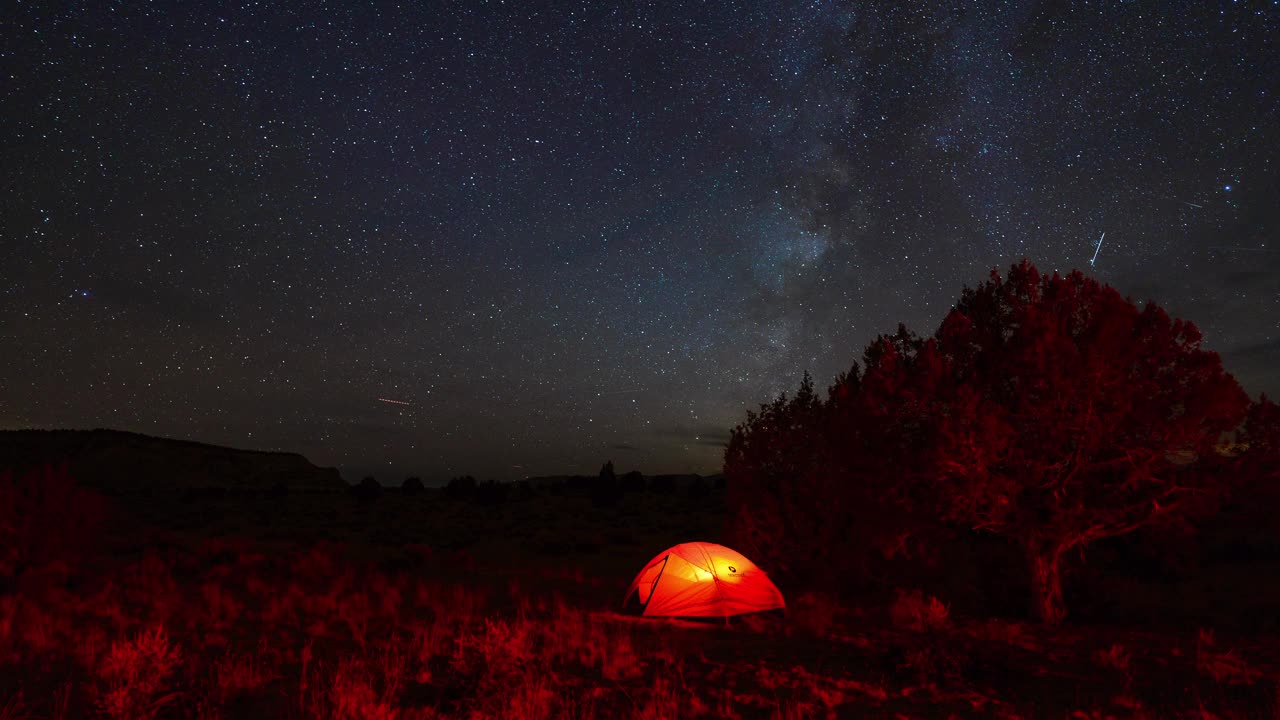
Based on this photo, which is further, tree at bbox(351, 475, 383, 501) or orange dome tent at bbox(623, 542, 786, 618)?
tree at bbox(351, 475, 383, 501)

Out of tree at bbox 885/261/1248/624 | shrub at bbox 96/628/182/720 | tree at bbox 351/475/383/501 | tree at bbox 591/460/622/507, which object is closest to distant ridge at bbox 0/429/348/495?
tree at bbox 351/475/383/501

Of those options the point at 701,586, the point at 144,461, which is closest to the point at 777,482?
the point at 701,586

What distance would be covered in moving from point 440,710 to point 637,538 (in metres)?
25.9

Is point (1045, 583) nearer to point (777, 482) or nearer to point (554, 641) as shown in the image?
point (777, 482)

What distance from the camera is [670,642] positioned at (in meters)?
10.8

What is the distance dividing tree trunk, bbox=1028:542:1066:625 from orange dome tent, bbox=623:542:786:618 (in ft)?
16.6

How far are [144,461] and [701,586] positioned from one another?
90019 millimetres

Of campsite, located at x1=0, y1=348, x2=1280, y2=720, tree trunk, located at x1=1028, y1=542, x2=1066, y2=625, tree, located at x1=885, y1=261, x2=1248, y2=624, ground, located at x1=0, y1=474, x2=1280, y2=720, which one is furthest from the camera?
tree trunk, located at x1=1028, y1=542, x2=1066, y2=625

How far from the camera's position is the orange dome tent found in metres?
13.0

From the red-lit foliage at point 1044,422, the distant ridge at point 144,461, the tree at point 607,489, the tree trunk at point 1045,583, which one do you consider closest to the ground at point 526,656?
the tree trunk at point 1045,583

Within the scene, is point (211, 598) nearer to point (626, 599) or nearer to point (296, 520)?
point (626, 599)

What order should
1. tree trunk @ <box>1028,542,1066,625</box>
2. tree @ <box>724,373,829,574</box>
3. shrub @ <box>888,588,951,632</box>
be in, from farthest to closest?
1. tree @ <box>724,373,829,574</box>
2. tree trunk @ <box>1028,542,1066,625</box>
3. shrub @ <box>888,588,951,632</box>

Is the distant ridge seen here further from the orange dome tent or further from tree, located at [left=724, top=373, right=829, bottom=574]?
the orange dome tent

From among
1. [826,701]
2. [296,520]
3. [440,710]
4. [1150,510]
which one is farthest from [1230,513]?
[296,520]
